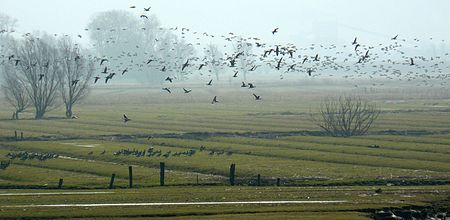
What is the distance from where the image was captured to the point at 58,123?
128 metres

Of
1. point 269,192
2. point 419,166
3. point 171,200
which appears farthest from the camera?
point 419,166

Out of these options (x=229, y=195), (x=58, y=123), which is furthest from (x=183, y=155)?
(x=58, y=123)

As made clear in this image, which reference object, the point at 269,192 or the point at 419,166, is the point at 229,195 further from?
the point at 419,166

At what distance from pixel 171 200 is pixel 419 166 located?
27.4 metres

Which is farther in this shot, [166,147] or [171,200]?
[166,147]

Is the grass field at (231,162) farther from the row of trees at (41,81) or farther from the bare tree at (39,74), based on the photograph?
the row of trees at (41,81)

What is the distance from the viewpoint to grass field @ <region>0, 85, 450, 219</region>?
53688mm

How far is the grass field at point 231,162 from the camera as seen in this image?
53688 mm

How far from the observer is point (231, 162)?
77.6 metres

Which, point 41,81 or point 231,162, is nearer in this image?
point 231,162

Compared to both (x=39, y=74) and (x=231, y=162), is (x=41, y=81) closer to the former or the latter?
(x=39, y=74)

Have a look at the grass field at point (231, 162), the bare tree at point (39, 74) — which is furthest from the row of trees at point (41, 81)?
the grass field at point (231, 162)

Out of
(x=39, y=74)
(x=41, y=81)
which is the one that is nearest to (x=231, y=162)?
(x=39, y=74)

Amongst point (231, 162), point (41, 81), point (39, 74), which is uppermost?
point (39, 74)
